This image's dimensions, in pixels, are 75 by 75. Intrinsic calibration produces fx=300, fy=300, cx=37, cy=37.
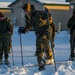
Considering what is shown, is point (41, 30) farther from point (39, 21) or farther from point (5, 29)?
point (5, 29)

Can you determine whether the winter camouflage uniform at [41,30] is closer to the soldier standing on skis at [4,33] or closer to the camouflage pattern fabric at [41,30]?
the camouflage pattern fabric at [41,30]

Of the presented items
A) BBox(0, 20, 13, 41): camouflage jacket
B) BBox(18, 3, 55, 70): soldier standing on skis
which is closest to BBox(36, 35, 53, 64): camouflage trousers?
BBox(18, 3, 55, 70): soldier standing on skis

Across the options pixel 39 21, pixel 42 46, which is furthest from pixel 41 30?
pixel 42 46

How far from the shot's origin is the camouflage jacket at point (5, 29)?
9852mm

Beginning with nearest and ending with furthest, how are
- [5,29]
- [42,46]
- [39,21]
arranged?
1. [39,21]
2. [42,46]
3. [5,29]

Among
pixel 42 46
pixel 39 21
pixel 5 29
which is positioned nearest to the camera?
pixel 39 21

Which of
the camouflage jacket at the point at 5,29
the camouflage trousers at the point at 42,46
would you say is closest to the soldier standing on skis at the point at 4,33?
the camouflage jacket at the point at 5,29

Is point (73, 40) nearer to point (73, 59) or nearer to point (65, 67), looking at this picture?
point (73, 59)

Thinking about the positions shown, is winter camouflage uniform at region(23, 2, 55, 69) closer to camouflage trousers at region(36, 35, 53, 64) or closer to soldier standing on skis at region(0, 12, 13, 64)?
camouflage trousers at region(36, 35, 53, 64)

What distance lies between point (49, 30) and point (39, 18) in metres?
0.45

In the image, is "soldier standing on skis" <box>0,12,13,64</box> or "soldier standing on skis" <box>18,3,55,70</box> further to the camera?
"soldier standing on skis" <box>0,12,13,64</box>

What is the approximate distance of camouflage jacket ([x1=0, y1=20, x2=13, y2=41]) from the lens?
32.3ft

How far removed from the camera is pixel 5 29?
990 centimetres


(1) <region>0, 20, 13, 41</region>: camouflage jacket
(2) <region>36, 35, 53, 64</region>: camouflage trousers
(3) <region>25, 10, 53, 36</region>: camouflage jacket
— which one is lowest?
(2) <region>36, 35, 53, 64</region>: camouflage trousers
